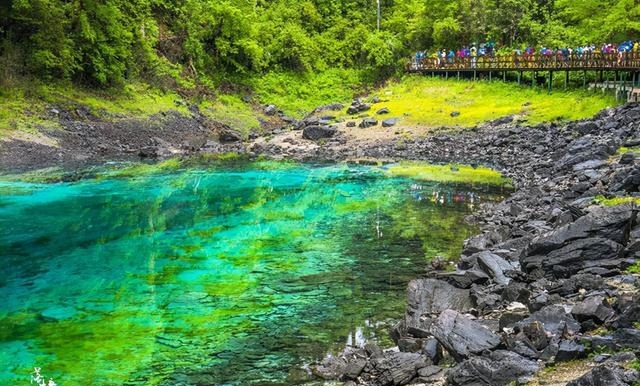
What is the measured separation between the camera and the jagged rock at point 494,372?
8.39 m

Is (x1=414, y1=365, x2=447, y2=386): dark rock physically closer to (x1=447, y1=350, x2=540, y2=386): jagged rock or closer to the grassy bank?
(x1=447, y1=350, x2=540, y2=386): jagged rock

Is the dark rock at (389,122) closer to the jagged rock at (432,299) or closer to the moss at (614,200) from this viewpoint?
the moss at (614,200)

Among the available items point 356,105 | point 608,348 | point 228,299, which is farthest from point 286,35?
point 608,348

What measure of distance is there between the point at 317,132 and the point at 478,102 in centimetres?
1388

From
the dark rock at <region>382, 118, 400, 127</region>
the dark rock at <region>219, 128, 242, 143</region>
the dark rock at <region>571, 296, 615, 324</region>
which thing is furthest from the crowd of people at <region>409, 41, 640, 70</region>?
the dark rock at <region>571, 296, 615, 324</region>

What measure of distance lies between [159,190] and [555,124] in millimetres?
25650

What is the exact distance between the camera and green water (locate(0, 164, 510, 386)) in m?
11.9

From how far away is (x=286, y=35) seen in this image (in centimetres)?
7194

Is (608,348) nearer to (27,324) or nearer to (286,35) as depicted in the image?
(27,324)

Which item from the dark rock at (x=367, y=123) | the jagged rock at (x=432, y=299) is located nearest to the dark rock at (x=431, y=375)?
the jagged rock at (x=432, y=299)

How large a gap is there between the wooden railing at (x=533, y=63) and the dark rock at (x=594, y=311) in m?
38.2

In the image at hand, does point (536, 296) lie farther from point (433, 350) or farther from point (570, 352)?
point (570, 352)

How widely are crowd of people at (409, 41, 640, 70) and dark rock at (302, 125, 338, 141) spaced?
17.0 metres

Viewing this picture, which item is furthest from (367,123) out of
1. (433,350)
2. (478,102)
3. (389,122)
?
(433,350)
